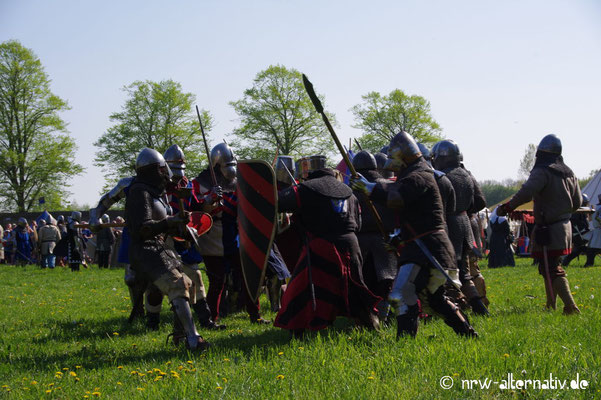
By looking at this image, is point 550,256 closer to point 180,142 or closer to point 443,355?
point 443,355

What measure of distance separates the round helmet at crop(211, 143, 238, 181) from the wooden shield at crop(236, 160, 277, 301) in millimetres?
2149

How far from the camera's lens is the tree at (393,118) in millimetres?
39750

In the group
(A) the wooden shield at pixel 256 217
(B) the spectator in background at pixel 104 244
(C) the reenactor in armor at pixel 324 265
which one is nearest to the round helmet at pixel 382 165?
(C) the reenactor in armor at pixel 324 265

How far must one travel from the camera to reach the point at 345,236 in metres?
5.09

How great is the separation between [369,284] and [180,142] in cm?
3022

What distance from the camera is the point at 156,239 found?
5090 mm

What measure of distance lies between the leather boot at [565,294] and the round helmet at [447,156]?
5.30 feet

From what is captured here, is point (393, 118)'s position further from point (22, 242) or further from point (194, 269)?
point (194, 269)

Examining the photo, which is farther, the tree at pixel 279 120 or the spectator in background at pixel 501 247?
the tree at pixel 279 120

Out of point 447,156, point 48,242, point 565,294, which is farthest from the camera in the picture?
point 48,242

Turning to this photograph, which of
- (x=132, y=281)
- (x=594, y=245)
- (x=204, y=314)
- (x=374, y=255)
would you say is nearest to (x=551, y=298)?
(x=374, y=255)

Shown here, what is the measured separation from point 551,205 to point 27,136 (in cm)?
3098

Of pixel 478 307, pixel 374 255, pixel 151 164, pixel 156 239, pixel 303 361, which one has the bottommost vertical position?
pixel 303 361

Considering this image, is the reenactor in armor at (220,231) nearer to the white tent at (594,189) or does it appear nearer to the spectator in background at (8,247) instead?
the white tent at (594,189)
